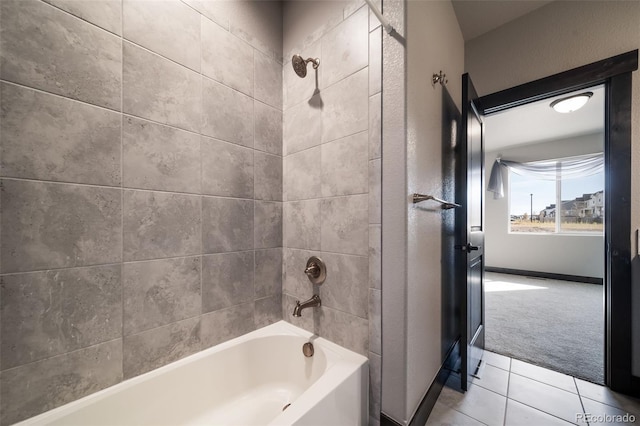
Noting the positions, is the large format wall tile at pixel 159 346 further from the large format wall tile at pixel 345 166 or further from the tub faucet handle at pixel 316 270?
the large format wall tile at pixel 345 166

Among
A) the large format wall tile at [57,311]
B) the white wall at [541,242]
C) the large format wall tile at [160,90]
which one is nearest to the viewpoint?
the large format wall tile at [57,311]

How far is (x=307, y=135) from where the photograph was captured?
1.43 m

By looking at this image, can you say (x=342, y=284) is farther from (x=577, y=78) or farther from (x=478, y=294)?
(x=577, y=78)

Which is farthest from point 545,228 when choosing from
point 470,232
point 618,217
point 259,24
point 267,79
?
point 259,24

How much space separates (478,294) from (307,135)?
5.93ft

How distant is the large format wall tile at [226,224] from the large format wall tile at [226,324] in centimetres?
35

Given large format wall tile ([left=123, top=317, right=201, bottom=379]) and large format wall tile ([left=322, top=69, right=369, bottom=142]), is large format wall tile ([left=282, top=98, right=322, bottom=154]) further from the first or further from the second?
large format wall tile ([left=123, top=317, right=201, bottom=379])

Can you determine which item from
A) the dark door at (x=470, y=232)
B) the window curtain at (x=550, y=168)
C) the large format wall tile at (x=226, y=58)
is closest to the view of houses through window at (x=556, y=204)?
the window curtain at (x=550, y=168)

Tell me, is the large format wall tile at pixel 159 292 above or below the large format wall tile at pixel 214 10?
below

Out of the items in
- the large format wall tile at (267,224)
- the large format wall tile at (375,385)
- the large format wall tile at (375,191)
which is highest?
the large format wall tile at (375,191)

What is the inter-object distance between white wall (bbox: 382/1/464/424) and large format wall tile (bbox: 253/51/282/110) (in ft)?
2.48

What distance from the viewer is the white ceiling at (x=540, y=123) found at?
3.12 m

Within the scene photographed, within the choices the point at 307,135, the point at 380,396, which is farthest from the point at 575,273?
the point at 307,135

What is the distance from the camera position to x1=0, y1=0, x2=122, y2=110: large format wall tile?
0.76m
